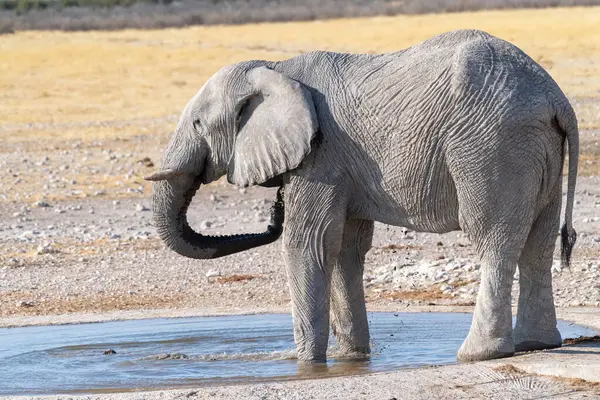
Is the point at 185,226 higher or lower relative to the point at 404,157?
lower

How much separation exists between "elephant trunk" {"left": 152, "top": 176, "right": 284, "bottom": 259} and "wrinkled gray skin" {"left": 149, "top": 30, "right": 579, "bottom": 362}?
0.5 inches

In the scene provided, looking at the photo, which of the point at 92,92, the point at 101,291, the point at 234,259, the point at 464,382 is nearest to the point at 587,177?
the point at 234,259

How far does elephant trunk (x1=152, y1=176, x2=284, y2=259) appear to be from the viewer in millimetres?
8484

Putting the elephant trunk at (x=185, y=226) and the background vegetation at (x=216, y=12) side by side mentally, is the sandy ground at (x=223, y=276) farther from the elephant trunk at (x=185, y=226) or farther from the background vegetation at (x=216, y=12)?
the background vegetation at (x=216, y=12)

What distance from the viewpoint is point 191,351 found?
30.8 ft

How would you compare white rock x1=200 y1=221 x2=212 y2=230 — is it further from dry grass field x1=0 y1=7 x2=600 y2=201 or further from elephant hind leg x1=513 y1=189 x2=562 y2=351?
elephant hind leg x1=513 y1=189 x2=562 y2=351

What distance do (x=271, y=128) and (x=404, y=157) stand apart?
78 cm

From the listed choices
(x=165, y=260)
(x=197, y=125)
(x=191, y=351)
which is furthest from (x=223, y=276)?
(x=197, y=125)

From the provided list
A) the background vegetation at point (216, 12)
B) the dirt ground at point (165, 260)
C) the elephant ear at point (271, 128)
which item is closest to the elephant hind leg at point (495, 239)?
the elephant ear at point (271, 128)

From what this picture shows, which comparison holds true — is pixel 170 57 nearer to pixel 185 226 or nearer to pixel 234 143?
pixel 185 226

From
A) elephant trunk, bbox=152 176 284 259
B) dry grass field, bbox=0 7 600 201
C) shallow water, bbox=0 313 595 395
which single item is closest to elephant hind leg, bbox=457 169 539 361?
shallow water, bbox=0 313 595 395

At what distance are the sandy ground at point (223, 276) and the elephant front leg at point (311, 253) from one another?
0.90m

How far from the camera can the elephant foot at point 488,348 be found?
7.79 m

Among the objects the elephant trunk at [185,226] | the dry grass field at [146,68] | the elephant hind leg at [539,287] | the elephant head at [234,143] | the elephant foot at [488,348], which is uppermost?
the dry grass field at [146,68]
